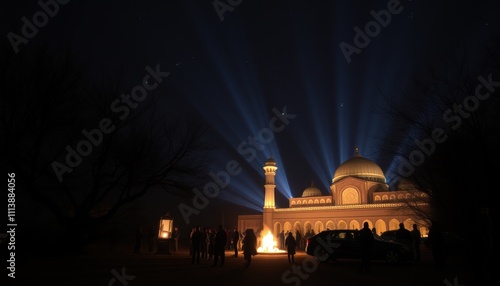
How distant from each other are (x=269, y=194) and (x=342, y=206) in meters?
10.7

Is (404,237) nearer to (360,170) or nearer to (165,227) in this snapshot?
(165,227)

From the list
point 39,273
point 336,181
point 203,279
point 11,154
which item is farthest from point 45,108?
point 336,181

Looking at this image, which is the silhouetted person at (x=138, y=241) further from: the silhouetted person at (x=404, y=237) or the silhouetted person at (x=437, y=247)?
the silhouetted person at (x=437, y=247)

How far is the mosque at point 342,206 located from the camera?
156 ft

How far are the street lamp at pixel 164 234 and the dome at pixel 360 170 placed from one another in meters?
37.7

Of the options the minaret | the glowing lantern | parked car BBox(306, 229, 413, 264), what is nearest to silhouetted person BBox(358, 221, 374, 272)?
parked car BBox(306, 229, 413, 264)

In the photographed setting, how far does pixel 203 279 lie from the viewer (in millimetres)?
10141

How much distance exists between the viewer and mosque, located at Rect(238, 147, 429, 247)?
156 feet

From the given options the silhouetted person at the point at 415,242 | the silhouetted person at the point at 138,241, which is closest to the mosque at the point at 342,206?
the silhouetted person at the point at 138,241

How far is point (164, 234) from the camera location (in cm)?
2188

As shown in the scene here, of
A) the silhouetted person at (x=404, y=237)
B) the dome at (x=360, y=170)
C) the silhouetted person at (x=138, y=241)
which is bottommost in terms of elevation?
the silhouetted person at (x=138, y=241)

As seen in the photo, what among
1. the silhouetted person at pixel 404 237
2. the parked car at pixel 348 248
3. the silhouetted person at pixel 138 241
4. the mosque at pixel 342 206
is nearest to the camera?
the parked car at pixel 348 248

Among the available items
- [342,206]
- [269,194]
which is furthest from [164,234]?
[269,194]

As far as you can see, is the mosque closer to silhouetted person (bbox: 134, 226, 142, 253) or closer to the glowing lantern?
the glowing lantern
